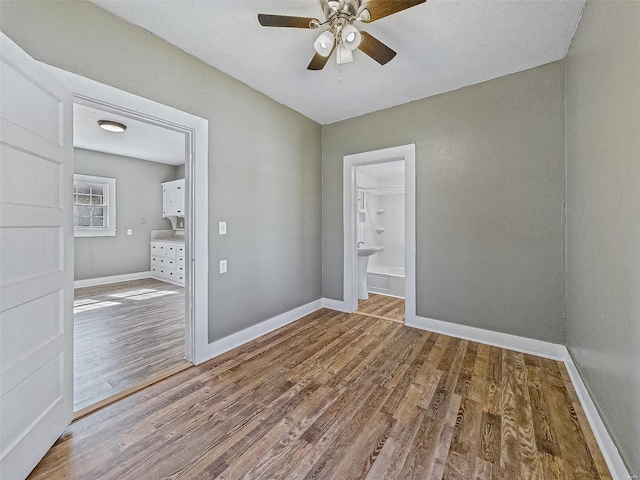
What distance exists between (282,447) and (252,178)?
90.3 inches

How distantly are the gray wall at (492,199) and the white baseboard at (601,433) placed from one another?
61 cm

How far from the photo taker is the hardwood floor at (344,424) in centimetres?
129

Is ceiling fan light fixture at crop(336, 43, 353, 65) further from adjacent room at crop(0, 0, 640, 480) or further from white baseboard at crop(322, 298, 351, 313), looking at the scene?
white baseboard at crop(322, 298, 351, 313)

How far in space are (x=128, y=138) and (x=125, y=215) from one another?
6.57 feet

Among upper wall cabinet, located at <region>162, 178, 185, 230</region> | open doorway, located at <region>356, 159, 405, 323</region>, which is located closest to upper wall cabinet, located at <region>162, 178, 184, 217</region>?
upper wall cabinet, located at <region>162, 178, 185, 230</region>

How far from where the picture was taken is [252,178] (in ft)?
9.19

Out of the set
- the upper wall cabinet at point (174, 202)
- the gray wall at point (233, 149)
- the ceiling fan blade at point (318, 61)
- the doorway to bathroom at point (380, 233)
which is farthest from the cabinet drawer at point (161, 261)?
the ceiling fan blade at point (318, 61)

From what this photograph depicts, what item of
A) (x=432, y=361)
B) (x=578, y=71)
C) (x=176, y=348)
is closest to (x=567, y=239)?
(x=578, y=71)

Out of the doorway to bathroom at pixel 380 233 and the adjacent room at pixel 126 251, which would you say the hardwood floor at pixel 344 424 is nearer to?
the adjacent room at pixel 126 251

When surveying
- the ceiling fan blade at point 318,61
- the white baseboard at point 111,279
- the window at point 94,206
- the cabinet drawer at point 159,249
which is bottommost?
the white baseboard at point 111,279

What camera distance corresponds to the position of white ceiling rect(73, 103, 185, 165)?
3746mm

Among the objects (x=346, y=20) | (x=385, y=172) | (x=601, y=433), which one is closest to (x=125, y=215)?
(x=385, y=172)

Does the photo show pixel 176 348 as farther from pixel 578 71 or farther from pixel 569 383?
pixel 578 71

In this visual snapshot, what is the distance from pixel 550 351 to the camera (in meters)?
2.36
